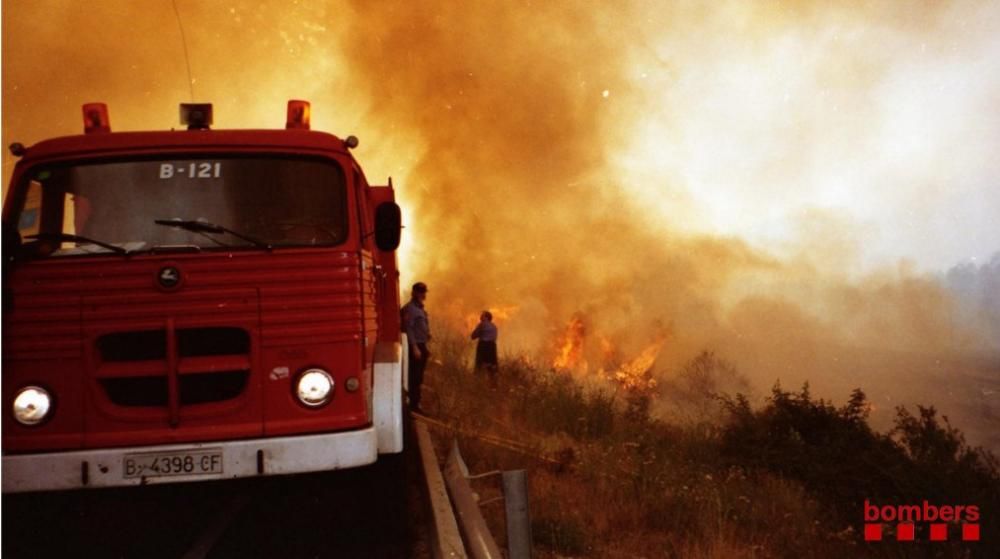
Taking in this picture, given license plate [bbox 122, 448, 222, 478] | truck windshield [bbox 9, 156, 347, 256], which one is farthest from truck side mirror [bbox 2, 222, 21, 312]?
license plate [bbox 122, 448, 222, 478]

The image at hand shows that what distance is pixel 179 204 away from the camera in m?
5.91

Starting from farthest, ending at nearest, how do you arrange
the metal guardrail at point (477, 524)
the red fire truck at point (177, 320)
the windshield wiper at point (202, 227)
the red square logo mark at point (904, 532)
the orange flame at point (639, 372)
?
the orange flame at point (639, 372)
the red square logo mark at point (904, 532)
the windshield wiper at point (202, 227)
the red fire truck at point (177, 320)
the metal guardrail at point (477, 524)

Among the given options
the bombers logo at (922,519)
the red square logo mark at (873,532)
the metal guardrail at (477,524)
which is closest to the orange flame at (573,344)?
the bombers logo at (922,519)

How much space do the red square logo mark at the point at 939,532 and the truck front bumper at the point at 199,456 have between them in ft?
19.2

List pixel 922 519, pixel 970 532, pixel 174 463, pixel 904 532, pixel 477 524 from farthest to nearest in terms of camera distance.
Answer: pixel 922 519
pixel 904 532
pixel 970 532
pixel 477 524
pixel 174 463

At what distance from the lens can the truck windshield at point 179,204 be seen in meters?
5.80

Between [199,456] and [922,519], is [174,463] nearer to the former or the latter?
[199,456]

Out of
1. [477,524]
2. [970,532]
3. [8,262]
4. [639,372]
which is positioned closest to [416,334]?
[970,532]

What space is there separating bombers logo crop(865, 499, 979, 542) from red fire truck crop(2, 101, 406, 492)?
5552 mm

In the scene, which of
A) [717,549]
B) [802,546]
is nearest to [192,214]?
[717,549]

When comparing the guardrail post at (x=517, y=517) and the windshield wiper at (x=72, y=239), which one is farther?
the windshield wiper at (x=72, y=239)

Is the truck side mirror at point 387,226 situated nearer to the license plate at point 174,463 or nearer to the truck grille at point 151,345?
the truck grille at point 151,345

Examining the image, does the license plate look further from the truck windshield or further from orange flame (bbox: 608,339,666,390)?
orange flame (bbox: 608,339,666,390)

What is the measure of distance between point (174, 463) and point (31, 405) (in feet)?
2.94
